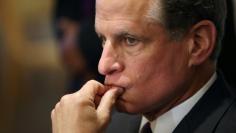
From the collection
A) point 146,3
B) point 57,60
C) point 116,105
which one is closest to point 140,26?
point 146,3

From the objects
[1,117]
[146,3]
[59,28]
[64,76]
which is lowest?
[1,117]

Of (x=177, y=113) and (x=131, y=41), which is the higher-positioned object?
(x=131, y=41)

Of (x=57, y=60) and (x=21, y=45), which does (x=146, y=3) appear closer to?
(x=57, y=60)

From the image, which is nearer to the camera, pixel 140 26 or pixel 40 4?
pixel 140 26

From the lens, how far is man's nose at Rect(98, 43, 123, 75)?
1.70m

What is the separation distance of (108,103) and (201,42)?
0.30 meters

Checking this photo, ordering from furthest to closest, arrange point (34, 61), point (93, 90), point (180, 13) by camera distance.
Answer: point (34, 61) < point (93, 90) < point (180, 13)

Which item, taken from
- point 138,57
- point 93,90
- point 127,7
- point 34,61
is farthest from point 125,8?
point 34,61

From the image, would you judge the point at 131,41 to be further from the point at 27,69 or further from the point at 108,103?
the point at 27,69

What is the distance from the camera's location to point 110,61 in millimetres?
1700

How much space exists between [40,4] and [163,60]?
2582 mm

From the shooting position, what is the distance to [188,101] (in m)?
1.78

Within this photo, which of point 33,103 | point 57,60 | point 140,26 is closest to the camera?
point 140,26

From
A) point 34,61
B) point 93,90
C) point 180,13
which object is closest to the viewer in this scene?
point 180,13
